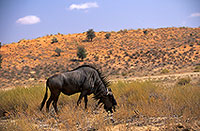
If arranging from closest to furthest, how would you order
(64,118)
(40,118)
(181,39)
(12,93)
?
1. (64,118)
2. (40,118)
3. (12,93)
4. (181,39)

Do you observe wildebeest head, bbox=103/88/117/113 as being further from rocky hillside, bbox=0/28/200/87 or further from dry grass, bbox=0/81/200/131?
rocky hillside, bbox=0/28/200/87

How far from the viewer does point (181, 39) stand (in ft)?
144

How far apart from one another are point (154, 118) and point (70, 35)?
54.1m

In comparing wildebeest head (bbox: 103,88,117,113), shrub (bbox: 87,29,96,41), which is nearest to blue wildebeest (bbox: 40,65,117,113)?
wildebeest head (bbox: 103,88,117,113)

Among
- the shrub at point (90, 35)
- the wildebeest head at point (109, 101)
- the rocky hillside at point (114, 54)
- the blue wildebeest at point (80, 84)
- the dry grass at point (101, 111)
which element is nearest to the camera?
the dry grass at point (101, 111)

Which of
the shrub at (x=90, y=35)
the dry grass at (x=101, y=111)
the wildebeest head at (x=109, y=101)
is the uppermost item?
the shrub at (x=90, y=35)

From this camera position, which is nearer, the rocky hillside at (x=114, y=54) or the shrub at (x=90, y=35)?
the rocky hillside at (x=114, y=54)

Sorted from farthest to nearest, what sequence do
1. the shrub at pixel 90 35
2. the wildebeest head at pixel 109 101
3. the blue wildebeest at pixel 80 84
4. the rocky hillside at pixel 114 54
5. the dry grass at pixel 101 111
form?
the shrub at pixel 90 35 → the rocky hillside at pixel 114 54 → the blue wildebeest at pixel 80 84 → the wildebeest head at pixel 109 101 → the dry grass at pixel 101 111

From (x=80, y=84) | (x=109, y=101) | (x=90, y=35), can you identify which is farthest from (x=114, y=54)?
(x=109, y=101)

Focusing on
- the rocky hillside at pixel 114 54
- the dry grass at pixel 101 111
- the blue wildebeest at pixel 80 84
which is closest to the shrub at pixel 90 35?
the rocky hillside at pixel 114 54

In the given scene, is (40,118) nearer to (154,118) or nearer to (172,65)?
(154,118)

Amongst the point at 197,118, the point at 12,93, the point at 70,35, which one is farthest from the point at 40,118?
the point at 70,35

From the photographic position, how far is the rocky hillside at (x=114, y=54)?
2812cm

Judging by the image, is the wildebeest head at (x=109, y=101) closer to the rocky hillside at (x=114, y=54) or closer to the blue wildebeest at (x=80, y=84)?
the blue wildebeest at (x=80, y=84)
